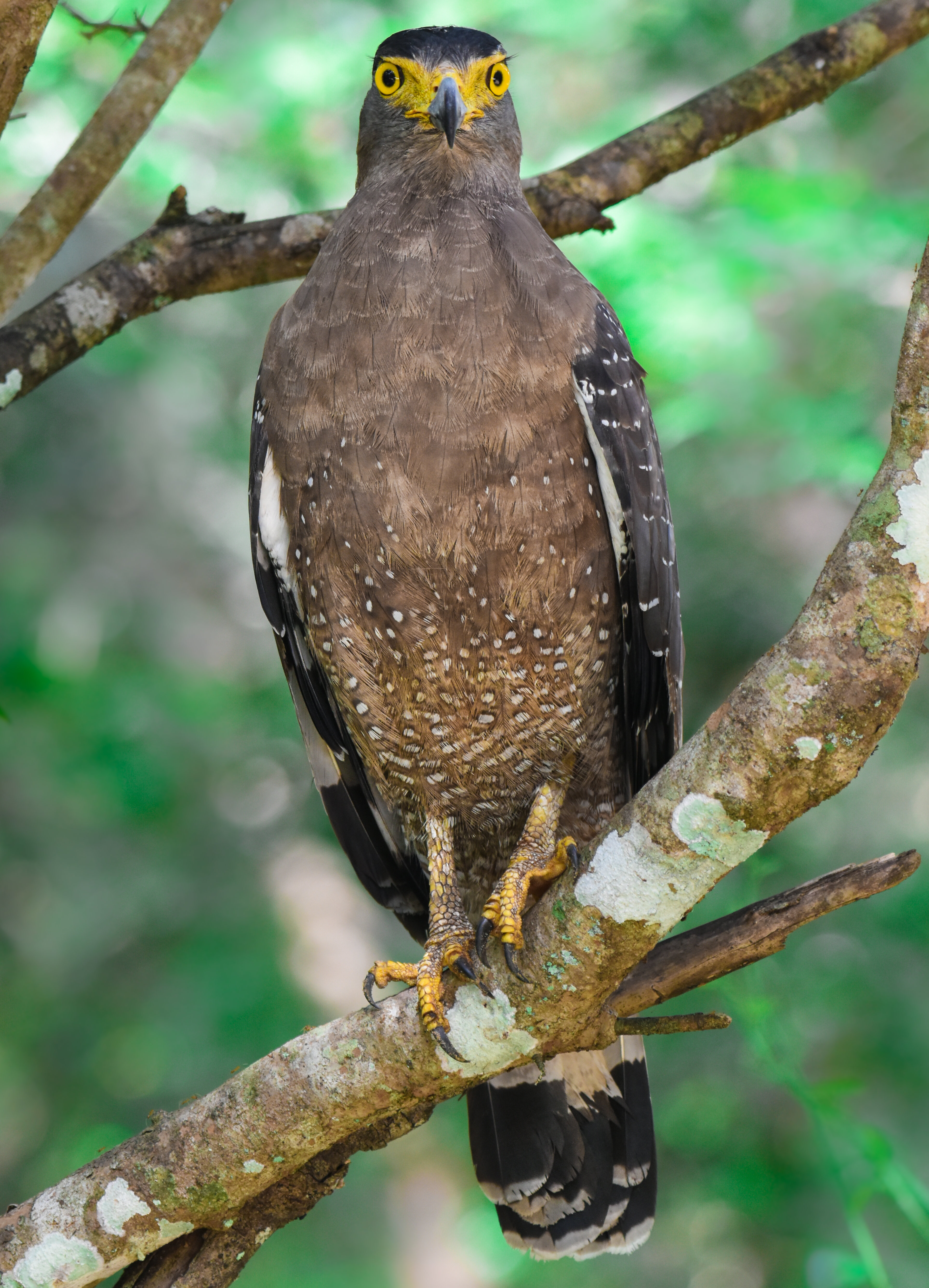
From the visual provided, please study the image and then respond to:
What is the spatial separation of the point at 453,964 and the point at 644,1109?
0.86 meters

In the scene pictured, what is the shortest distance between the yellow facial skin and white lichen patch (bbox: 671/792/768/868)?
1.97 meters

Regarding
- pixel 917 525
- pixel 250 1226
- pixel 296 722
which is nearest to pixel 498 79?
pixel 917 525

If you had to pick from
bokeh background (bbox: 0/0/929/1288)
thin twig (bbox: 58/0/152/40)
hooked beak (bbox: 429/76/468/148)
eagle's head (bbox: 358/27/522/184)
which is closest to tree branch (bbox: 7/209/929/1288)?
hooked beak (bbox: 429/76/468/148)

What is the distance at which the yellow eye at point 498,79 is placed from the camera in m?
3.23

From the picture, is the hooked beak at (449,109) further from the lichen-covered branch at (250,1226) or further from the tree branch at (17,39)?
the lichen-covered branch at (250,1226)

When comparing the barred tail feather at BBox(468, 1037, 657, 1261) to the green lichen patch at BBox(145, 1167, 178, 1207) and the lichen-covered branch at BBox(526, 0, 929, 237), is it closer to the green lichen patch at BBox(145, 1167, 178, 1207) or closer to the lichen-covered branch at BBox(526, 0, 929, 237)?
the green lichen patch at BBox(145, 1167, 178, 1207)

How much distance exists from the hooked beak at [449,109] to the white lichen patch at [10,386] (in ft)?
4.21

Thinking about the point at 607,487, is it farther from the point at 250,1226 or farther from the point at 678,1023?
the point at 250,1226

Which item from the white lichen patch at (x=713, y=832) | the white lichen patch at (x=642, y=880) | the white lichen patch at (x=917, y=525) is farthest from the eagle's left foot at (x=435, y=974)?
the white lichen patch at (x=917, y=525)

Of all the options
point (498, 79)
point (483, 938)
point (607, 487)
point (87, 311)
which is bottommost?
point (483, 938)

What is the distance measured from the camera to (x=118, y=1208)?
2.64m

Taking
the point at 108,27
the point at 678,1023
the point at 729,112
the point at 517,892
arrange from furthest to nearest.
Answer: the point at 729,112
the point at 108,27
the point at 517,892
the point at 678,1023

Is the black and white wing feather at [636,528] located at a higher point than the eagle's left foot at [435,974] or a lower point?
higher

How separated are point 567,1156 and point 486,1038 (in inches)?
33.2
